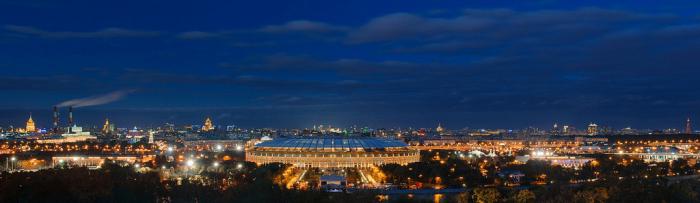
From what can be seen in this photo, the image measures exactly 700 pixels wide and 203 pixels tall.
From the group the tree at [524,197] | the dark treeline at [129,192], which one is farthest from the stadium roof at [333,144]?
the tree at [524,197]

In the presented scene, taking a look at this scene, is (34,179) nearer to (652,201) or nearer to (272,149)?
(652,201)

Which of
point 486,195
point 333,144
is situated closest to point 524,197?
point 486,195

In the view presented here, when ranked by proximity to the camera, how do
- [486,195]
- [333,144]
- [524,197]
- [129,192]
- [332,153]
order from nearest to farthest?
1. [524,197]
2. [129,192]
3. [486,195]
4. [332,153]
5. [333,144]

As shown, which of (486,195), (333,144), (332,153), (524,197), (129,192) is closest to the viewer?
(524,197)

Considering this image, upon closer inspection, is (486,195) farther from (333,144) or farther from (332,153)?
(333,144)

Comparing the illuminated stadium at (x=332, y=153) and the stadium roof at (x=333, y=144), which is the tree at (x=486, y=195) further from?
the stadium roof at (x=333, y=144)
